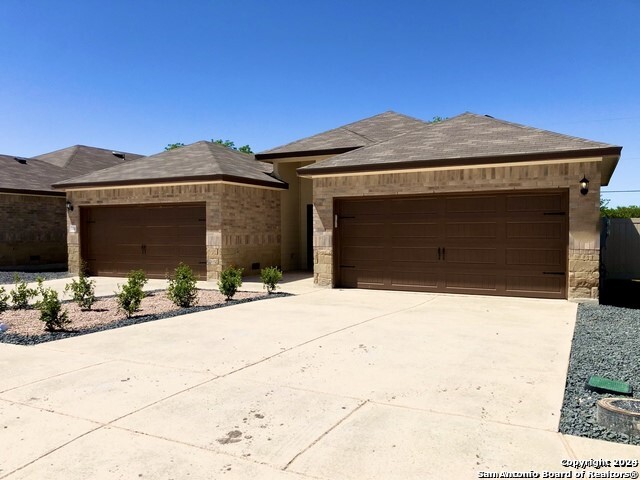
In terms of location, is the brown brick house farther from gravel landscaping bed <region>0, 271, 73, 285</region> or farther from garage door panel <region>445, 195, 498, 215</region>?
gravel landscaping bed <region>0, 271, 73, 285</region>

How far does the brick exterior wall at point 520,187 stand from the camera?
10047 mm

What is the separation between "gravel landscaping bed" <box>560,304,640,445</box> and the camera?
384 cm

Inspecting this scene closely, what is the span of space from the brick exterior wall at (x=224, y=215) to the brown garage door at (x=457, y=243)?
12.4 ft

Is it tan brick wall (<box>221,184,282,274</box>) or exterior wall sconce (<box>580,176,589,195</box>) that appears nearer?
exterior wall sconce (<box>580,176,589,195</box>)

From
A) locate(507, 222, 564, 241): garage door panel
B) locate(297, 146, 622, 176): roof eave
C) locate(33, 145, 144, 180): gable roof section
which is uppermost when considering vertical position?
locate(33, 145, 144, 180): gable roof section

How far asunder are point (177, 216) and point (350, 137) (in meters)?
6.52

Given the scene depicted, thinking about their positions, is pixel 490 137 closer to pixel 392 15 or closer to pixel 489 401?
pixel 392 15

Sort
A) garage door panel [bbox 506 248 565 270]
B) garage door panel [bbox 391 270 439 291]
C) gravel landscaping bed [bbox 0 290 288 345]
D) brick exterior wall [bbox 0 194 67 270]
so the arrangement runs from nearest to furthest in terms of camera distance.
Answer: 1. gravel landscaping bed [bbox 0 290 288 345]
2. garage door panel [bbox 506 248 565 270]
3. garage door panel [bbox 391 270 439 291]
4. brick exterior wall [bbox 0 194 67 270]

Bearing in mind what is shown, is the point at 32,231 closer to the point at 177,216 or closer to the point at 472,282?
the point at 177,216

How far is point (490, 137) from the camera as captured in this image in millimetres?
11961

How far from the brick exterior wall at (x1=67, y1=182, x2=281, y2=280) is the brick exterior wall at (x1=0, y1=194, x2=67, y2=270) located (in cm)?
414

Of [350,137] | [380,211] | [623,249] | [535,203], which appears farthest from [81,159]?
[623,249]

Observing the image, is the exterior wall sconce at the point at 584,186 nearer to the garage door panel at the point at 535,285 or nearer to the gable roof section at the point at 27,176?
the garage door panel at the point at 535,285

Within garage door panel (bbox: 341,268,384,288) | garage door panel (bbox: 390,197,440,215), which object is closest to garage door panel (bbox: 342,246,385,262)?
garage door panel (bbox: 341,268,384,288)
